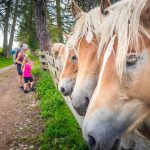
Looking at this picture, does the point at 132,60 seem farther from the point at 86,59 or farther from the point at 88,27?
the point at 88,27

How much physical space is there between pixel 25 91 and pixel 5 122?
4036mm

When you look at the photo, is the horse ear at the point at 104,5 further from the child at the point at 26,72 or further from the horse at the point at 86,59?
the child at the point at 26,72

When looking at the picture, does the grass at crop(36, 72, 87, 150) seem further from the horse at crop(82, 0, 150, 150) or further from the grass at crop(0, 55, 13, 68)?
the grass at crop(0, 55, 13, 68)

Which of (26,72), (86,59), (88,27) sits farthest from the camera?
(26,72)

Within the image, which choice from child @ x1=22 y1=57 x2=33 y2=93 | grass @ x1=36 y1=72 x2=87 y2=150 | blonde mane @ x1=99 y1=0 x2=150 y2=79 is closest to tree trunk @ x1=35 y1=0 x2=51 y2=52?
child @ x1=22 y1=57 x2=33 y2=93

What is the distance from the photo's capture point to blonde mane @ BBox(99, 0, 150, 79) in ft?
7.64

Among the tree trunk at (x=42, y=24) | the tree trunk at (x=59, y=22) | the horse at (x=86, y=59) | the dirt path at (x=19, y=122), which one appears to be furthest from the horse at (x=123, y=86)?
the tree trunk at (x=59, y=22)

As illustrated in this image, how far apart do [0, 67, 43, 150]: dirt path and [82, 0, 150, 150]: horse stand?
3.36 meters

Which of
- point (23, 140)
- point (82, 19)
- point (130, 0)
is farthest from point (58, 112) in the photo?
point (130, 0)

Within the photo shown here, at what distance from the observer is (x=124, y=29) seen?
242 cm

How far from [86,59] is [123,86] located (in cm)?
124

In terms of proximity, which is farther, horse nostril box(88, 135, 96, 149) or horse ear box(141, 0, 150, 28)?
horse ear box(141, 0, 150, 28)

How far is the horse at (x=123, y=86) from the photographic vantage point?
2211 millimetres

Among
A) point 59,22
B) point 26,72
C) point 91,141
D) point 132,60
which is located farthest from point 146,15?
point 59,22
